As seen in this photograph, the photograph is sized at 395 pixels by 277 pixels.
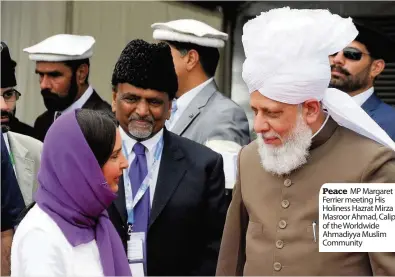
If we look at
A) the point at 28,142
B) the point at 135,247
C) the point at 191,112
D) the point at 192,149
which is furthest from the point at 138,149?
the point at 28,142

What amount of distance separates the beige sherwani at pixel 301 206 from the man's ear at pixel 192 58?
5.48ft

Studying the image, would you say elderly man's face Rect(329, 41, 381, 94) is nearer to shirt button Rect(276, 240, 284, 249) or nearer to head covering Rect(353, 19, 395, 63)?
head covering Rect(353, 19, 395, 63)

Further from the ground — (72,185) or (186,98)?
(72,185)

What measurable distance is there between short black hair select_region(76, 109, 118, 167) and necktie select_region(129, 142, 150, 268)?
46.8 inches

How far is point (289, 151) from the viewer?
5.30 m

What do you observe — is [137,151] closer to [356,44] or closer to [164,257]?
[164,257]

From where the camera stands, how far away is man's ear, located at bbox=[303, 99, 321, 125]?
17.5 feet

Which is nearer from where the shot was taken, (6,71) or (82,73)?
(6,71)

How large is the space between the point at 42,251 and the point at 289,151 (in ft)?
4.20

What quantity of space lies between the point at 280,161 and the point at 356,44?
1784 mm

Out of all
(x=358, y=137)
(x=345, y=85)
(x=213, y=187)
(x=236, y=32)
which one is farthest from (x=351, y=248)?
(x=236, y=32)

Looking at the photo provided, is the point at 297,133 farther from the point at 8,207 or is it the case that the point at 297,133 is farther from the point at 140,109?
the point at 8,207

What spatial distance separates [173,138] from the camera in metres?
6.27

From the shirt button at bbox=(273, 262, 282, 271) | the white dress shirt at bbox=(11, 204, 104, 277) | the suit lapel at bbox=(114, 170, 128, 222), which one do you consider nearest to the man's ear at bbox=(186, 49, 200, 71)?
the suit lapel at bbox=(114, 170, 128, 222)
